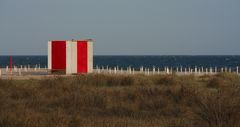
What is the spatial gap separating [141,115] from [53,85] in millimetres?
12944

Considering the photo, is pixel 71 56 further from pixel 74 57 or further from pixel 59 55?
pixel 59 55

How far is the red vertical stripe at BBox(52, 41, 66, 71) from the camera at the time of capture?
2047 inches

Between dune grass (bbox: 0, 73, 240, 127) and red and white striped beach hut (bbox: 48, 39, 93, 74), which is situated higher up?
red and white striped beach hut (bbox: 48, 39, 93, 74)

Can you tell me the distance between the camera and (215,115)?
16234 millimetres

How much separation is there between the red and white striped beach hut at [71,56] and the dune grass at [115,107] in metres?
15.0

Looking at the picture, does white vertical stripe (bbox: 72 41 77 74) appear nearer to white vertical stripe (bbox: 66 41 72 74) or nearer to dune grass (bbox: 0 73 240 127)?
white vertical stripe (bbox: 66 41 72 74)

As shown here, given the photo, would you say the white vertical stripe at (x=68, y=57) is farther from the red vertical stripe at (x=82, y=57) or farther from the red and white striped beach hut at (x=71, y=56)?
the red vertical stripe at (x=82, y=57)

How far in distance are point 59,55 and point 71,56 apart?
1097 millimetres

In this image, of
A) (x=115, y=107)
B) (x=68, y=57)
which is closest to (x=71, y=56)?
(x=68, y=57)

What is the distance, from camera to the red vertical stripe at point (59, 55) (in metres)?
52.0

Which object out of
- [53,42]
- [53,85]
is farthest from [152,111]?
[53,42]

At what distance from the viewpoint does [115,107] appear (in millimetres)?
22516

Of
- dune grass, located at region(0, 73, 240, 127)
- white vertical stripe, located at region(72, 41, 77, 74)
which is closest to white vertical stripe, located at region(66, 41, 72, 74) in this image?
white vertical stripe, located at region(72, 41, 77, 74)

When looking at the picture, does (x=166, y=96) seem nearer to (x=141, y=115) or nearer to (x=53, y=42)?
(x=141, y=115)
